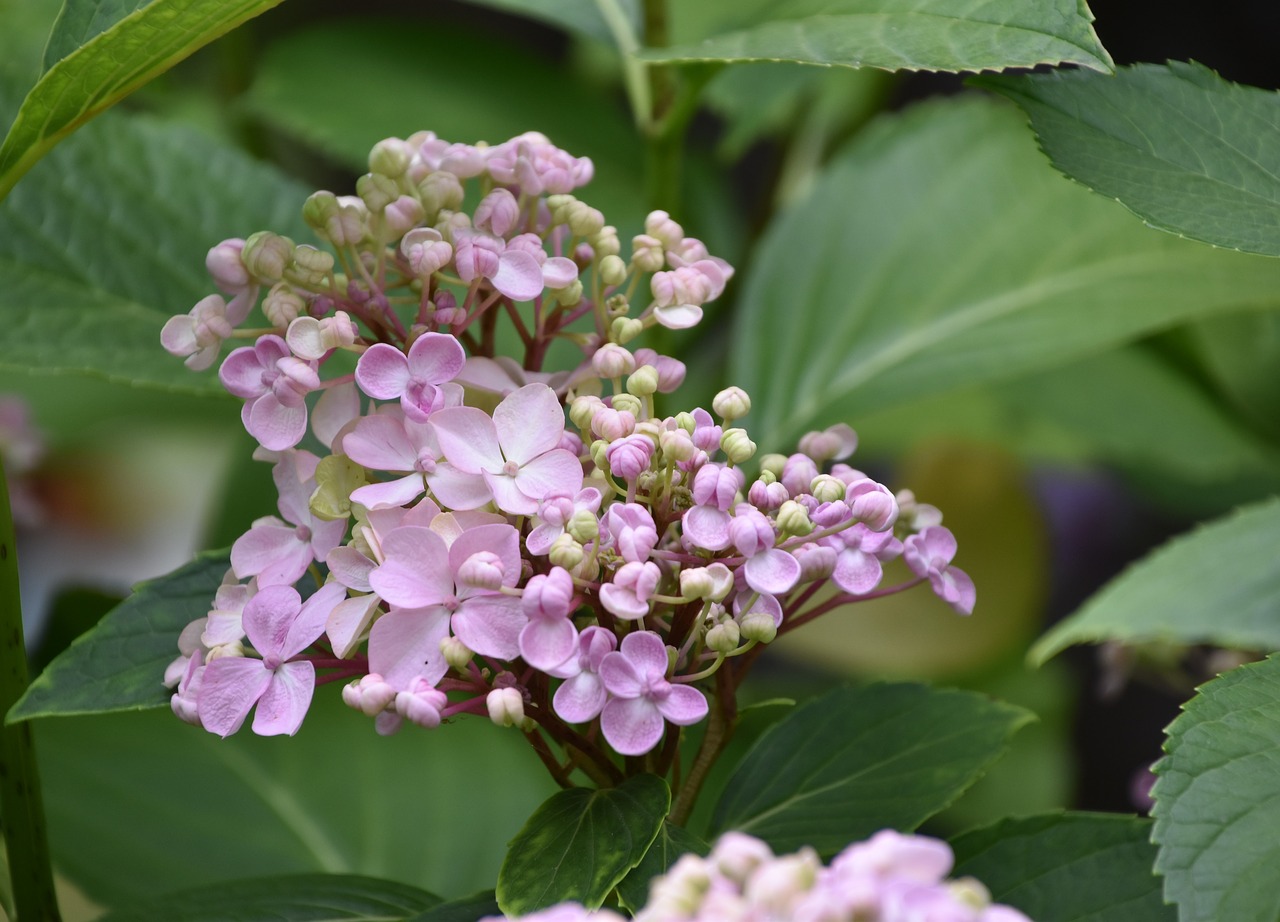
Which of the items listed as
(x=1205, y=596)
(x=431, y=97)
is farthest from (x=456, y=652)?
(x=431, y=97)

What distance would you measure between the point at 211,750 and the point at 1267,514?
631 mm

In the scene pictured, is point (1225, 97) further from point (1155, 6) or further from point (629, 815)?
point (1155, 6)

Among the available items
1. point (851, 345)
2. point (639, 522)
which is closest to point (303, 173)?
point (851, 345)

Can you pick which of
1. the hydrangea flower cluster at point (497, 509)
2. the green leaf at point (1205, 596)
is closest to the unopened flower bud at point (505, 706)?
the hydrangea flower cluster at point (497, 509)

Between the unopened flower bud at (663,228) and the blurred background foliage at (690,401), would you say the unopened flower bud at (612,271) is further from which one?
the blurred background foliage at (690,401)

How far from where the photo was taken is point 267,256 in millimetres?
442

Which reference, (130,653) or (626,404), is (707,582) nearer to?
(626,404)

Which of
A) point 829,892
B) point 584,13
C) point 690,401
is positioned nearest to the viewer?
point 829,892

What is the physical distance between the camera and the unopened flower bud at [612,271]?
1.51 ft

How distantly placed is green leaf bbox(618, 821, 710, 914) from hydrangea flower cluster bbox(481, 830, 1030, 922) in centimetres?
12

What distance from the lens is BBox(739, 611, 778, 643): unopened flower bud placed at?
15.6 inches

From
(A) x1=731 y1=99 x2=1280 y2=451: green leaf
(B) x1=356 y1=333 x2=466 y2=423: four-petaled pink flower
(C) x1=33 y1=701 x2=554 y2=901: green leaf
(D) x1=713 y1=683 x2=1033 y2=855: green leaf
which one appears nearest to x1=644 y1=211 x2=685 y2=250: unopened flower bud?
(B) x1=356 y1=333 x2=466 y2=423: four-petaled pink flower

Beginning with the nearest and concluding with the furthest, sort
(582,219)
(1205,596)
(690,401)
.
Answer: (582,219)
(1205,596)
(690,401)

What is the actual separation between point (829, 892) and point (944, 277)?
652 millimetres
